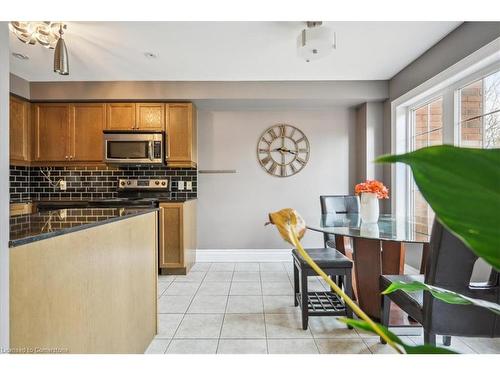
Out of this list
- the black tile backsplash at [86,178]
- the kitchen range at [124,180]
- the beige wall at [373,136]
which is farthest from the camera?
the black tile backsplash at [86,178]

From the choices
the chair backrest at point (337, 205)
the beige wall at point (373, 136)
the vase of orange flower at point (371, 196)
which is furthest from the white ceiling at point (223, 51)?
the chair backrest at point (337, 205)

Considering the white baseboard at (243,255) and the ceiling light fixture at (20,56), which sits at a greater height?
the ceiling light fixture at (20,56)

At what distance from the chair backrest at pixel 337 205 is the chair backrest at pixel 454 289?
1.84m

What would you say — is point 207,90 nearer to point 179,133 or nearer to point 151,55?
point 179,133

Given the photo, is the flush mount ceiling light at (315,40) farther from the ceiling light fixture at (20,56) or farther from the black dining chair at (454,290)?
the ceiling light fixture at (20,56)

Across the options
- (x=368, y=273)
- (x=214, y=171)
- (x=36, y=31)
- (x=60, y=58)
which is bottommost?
(x=368, y=273)

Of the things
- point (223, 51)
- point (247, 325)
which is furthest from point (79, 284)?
point (223, 51)

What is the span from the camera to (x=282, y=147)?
164 inches

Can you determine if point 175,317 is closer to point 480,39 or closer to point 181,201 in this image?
point 181,201

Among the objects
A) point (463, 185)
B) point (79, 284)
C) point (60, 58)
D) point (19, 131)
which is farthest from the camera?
point (19, 131)

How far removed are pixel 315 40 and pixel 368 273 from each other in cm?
189

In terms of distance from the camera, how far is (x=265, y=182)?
4215mm

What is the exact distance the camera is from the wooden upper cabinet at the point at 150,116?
3730 mm
